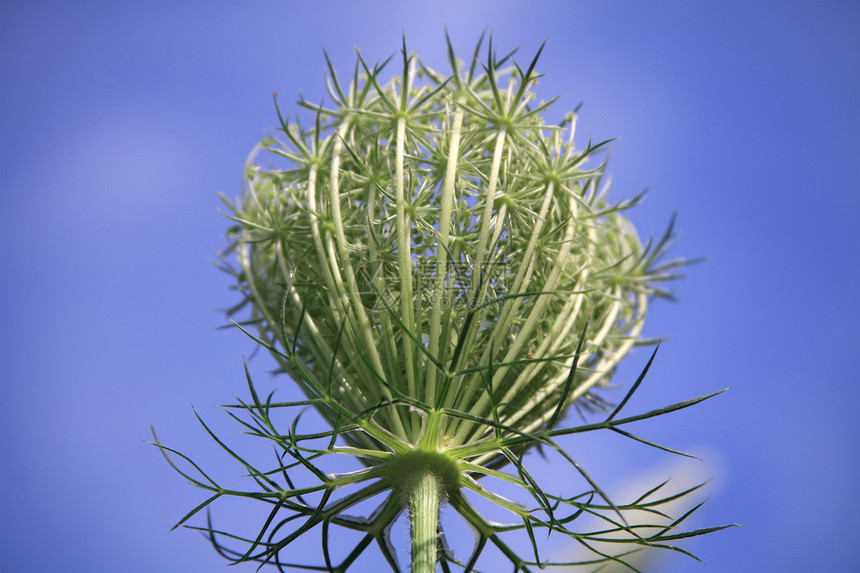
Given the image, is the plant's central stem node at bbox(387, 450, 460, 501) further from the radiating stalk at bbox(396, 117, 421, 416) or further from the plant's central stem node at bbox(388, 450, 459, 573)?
the radiating stalk at bbox(396, 117, 421, 416)

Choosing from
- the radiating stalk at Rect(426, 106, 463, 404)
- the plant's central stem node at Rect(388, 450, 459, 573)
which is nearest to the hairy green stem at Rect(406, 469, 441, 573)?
the plant's central stem node at Rect(388, 450, 459, 573)

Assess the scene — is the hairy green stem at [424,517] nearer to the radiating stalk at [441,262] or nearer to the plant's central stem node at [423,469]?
the plant's central stem node at [423,469]

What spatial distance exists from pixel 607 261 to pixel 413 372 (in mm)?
2615

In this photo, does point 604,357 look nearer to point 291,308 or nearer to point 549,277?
point 549,277

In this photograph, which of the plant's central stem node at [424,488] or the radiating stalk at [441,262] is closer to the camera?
the plant's central stem node at [424,488]

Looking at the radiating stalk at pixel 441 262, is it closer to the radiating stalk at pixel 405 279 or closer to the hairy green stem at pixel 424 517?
the radiating stalk at pixel 405 279

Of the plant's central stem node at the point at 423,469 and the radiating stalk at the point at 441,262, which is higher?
the radiating stalk at the point at 441,262

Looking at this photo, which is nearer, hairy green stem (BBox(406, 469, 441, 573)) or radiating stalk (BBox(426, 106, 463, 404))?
hairy green stem (BBox(406, 469, 441, 573))

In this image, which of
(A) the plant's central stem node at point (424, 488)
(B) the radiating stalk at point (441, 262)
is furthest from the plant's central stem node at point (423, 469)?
(B) the radiating stalk at point (441, 262)

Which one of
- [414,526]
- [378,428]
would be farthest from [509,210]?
[414,526]

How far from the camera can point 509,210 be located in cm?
480

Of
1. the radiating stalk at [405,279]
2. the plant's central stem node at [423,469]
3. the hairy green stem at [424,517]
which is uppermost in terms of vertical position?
the radiating stalk at [405,279]

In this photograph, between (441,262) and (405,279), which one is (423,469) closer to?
(405,279)

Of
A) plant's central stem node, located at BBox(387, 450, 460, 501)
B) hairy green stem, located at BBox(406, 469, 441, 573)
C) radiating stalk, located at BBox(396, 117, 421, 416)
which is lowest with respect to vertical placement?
hairy green stem, located at BBox(406, 469, 441, 573)
